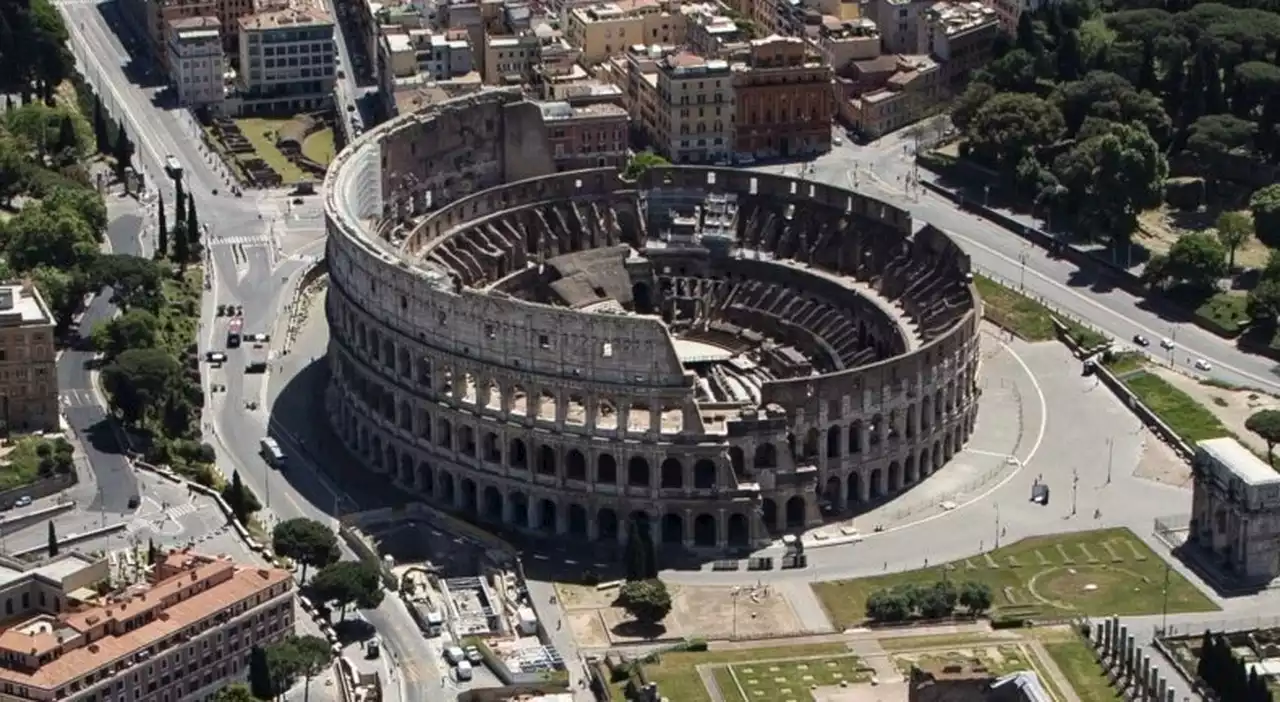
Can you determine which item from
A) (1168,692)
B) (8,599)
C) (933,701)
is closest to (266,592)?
(8,599)

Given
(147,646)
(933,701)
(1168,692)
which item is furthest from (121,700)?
(1168,692)

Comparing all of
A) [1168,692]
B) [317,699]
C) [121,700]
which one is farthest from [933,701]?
[121,700]

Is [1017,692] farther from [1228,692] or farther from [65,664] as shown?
[65,664]

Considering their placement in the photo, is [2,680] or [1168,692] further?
[1168,692]

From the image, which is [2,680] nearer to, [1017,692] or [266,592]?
[266,592]
